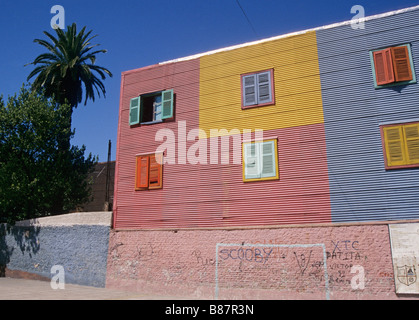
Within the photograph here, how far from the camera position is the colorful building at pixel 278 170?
12.1 meters

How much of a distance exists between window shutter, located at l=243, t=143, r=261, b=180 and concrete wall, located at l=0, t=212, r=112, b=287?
6587 millimetres

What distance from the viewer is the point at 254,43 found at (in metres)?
15.3

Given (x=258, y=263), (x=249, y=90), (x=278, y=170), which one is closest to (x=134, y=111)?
(x=249, y=90)

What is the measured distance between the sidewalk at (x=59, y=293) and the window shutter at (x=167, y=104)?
287 inches

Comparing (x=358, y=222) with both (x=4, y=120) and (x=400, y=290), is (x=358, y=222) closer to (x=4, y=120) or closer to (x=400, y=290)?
(x=400, y=290)

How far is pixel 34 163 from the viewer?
21375 millimetres

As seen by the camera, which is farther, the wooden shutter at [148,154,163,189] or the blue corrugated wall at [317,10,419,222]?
the wooden shutter at [148,154,163,189]

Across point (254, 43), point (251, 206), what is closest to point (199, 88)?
point (254, 43)

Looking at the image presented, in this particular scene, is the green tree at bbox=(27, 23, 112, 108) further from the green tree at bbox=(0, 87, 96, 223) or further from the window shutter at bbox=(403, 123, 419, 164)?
the window shutter at bbox=(403, 123, 419, 164)

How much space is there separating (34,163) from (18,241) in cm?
480

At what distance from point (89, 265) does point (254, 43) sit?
11689 mm

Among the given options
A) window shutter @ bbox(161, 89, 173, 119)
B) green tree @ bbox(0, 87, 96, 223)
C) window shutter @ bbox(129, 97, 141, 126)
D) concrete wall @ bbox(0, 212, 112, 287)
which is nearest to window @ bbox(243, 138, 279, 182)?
window shutter @ bbox(161, 89, 173, 119)

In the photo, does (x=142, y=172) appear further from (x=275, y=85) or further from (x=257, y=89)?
(x=275, y=85)

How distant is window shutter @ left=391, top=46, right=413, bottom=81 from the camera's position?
12.6 meters
